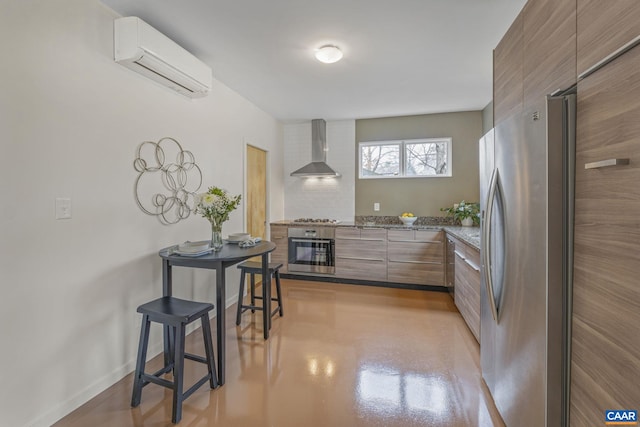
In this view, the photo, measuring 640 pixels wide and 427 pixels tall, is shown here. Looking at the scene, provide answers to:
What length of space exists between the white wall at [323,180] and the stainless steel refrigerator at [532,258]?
10.9ft

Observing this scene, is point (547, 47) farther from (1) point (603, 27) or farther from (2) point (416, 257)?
(2) point (416, 257)

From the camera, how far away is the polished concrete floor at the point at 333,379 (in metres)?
1.74

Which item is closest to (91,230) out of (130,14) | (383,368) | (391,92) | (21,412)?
(21,412)

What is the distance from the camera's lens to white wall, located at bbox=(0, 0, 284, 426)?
1523 mm

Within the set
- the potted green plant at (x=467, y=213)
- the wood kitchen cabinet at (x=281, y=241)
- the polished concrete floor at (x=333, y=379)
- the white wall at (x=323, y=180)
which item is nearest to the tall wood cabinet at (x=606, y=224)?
the polished concrete floor at (x=333, y=379)

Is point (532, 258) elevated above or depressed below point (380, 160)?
below

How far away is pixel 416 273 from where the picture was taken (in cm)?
408

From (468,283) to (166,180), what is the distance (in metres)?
2.99

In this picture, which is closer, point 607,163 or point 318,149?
point 607,163

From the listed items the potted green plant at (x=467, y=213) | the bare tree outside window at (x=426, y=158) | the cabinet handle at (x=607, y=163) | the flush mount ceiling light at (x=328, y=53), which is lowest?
the potted green plant at (x=467, y=213)

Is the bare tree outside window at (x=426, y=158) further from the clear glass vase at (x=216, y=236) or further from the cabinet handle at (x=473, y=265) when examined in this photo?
the clear glass vase at (x=216, y=236)

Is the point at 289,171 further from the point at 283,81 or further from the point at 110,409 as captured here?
the point at 110,409

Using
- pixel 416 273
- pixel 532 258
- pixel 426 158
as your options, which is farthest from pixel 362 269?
pixel 532 258

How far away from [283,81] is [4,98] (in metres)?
2.38
